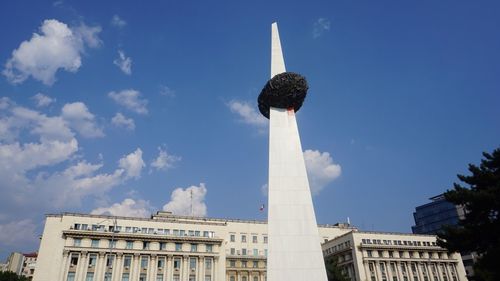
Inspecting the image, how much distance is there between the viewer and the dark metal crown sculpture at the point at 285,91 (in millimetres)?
23406

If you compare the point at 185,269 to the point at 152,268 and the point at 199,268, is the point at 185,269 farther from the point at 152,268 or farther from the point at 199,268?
Answer: the point at 152,268

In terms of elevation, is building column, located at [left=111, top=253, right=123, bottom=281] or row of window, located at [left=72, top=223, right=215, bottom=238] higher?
row of window, located at [left=72, top=223, right=215, bottom=238]

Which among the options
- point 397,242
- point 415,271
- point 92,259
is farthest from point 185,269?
point 415,271

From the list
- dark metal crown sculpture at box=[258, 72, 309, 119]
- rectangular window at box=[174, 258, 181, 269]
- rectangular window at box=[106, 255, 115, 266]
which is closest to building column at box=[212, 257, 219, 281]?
rectangular window at box=[174, 258, 181, 269]

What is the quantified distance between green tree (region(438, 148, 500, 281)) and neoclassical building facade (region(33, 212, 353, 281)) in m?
37.2

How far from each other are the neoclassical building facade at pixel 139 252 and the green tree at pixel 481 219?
3718 centimetres

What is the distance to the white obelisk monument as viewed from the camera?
18844 mm

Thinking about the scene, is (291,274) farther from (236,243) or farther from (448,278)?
(448,278)

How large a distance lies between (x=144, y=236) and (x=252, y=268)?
1833cm

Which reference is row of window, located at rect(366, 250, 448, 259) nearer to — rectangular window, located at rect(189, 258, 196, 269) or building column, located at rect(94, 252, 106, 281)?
rectangular window, located at rect(189, 258, 196, 269)

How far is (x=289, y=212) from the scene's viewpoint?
20234 mm

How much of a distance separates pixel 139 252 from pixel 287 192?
38.9 m

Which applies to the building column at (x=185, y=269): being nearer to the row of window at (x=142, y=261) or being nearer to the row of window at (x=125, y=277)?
the row of window at (x=142, y=261)

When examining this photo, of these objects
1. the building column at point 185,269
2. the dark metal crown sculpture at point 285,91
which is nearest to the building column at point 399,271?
the building column at point 185,269
